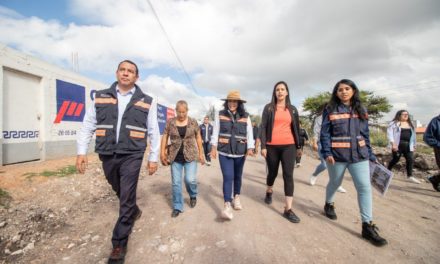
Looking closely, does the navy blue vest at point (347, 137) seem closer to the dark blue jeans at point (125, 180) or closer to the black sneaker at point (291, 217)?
the black sneaker at point (291, 217)

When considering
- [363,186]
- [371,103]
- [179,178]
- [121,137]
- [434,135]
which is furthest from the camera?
[371,103]

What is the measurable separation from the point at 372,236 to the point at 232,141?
216cm

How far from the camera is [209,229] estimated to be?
3.08 metres

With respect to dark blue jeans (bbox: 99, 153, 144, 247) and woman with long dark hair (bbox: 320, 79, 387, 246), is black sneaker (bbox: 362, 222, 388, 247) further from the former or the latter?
dark blue jeans (bbox: 99, 153, 144, 247)

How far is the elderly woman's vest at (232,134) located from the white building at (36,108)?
19.7ft

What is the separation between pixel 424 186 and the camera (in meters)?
5.80

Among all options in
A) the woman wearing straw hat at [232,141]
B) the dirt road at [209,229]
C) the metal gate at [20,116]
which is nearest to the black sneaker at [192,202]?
the dirt road at [209,229]

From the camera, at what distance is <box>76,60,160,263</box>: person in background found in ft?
8.16

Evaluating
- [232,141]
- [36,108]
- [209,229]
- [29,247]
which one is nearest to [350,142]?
[232,141]

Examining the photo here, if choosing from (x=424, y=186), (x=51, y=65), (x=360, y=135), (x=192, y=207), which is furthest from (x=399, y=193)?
(x=51, y=65)

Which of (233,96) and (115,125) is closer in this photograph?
(115,125)

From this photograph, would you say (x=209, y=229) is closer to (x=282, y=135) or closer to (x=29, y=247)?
(x=282, y=135)

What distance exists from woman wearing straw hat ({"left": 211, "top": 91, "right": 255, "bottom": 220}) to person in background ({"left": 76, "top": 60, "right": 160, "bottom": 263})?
1.28 m

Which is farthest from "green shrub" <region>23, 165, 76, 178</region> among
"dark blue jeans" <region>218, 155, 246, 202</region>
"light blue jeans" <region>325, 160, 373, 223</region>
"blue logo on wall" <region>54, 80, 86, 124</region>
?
"light blue jeans" <region>325, 160, 373, 223</region>
